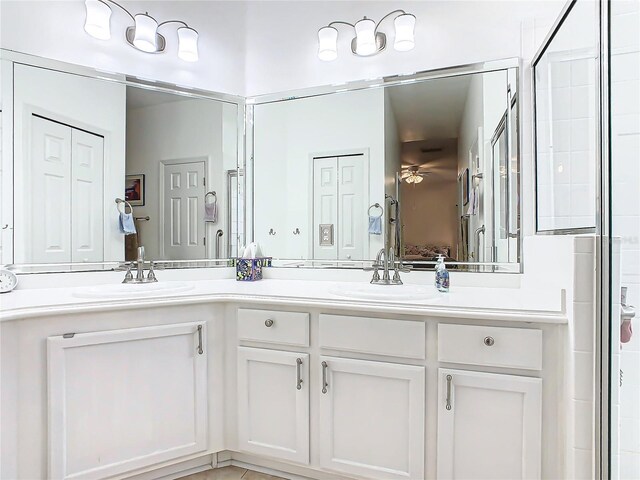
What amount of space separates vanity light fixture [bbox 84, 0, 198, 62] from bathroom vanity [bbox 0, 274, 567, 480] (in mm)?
1269

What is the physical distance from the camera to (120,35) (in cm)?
204

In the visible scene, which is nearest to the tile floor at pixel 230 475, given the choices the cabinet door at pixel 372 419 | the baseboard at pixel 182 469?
the baseboard at pixel 182 469

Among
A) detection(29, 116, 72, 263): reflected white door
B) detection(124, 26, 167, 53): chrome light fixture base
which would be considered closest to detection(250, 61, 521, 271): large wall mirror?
detection(124, 26, 167, 53): chrome light fixture base

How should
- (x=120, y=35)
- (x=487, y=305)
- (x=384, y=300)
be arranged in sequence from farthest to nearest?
(x=120, y=35), (x=384, y=300), (x=487, y=305)

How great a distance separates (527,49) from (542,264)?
39.6 inches

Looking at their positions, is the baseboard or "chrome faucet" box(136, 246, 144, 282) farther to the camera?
"chrome faucet" box(136, 246, 144, 282)

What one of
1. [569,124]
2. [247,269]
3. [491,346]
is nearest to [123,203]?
[247,269]

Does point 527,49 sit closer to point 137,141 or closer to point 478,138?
point 478,138

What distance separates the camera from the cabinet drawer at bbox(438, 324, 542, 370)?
129 cm

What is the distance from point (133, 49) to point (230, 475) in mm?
2129

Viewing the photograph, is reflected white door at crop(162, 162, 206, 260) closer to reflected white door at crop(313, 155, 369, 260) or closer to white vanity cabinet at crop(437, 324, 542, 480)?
reflected white door at crop(313, 155, 369, 260)

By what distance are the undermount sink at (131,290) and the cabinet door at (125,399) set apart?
14 centimetres

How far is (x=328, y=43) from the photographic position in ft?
7.06

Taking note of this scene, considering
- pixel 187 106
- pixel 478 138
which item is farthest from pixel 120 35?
pixel 478 138
